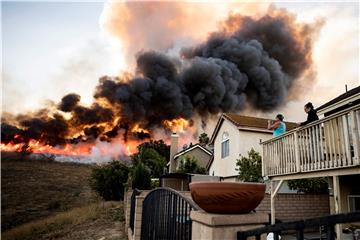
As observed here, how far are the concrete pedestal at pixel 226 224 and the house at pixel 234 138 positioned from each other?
1231cm

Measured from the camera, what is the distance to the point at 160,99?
29078 millimetres

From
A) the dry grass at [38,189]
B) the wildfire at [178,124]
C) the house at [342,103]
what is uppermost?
the wildfire at [178,124]

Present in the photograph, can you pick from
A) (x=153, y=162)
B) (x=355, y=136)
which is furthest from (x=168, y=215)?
(x=153, y=162)

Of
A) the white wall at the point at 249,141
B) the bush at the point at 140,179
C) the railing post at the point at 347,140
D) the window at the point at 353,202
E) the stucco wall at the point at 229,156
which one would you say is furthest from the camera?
the stucco wall at the point at 229,156

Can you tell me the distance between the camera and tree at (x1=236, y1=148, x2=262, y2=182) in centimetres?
1191

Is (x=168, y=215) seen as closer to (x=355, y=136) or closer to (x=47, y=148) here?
(x=355, y=136)

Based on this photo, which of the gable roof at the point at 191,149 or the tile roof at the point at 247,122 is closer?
the tile roof at the point at 247,122

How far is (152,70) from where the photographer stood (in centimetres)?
3072

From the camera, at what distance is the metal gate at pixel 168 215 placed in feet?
8.24

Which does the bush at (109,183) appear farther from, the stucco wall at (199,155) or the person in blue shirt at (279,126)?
the person in blue shirt at (279,126)

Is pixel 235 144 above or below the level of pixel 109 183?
above

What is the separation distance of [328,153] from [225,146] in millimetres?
9837

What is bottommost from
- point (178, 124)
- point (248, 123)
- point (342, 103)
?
point (342, 103)

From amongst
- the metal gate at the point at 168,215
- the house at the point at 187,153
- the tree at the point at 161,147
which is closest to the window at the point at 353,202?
the metal gate at the point at 168,215
